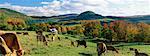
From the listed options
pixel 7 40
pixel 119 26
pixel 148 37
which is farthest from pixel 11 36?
pixel 119 26

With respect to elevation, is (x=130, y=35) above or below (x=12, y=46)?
below

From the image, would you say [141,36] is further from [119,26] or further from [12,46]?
[12,46]

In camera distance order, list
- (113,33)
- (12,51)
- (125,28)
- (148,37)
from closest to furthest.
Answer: (12,51)
(148,37)
(113,33)
(125,28)

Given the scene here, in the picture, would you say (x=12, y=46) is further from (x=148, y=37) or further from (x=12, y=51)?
(x=148, y=37)

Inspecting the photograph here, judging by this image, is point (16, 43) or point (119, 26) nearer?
point (16, 43)

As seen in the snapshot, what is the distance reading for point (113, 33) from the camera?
4879 inches

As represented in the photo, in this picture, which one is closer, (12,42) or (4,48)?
(4,48)

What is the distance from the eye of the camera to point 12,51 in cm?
930

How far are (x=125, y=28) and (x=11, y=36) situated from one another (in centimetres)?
12733

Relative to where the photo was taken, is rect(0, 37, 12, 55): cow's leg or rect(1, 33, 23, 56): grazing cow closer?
rect(0, 37, 12, 55): cow's leg

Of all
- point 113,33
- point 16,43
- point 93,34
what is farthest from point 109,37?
point 16,43

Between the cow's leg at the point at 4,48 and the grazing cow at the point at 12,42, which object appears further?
the grazing cow at the point at 12,42

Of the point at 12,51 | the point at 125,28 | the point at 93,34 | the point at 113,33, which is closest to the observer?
the point at 12,51

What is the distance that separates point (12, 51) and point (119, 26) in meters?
130
